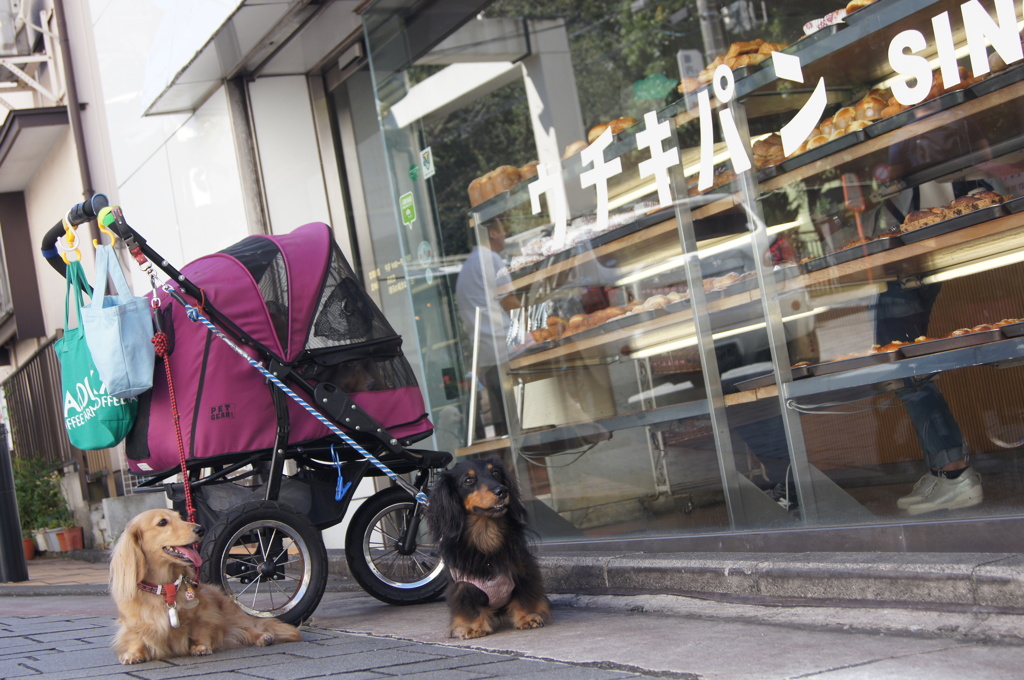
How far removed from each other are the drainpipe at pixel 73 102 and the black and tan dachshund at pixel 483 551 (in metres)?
8.87

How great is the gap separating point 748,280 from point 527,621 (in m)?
1.91

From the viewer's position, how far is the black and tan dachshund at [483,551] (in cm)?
433

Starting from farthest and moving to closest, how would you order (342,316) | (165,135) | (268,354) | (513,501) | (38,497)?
(38,497) < (165,135) < (342,316) < (268,354) < (513,501)

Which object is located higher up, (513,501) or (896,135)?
(896,135)

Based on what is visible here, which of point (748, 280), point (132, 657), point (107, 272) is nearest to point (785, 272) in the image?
point (748, 280)

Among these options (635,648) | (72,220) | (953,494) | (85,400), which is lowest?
(635,648)

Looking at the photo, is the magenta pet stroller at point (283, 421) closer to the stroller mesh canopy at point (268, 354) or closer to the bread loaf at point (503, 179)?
the stroller mesh canopy at point (268, 354)

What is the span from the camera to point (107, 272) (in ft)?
16.0

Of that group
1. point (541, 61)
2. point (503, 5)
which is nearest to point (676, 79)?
point (541, 61)

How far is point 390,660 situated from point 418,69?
4542 mm

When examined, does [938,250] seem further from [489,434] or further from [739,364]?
[489,434]

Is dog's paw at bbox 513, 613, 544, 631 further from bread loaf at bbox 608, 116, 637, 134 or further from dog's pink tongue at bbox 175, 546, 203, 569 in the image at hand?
bread loaf at bbox 608, 116, 637, 134

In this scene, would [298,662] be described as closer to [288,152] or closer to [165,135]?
[288,152]

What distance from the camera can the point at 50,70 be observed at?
13.3 metres
